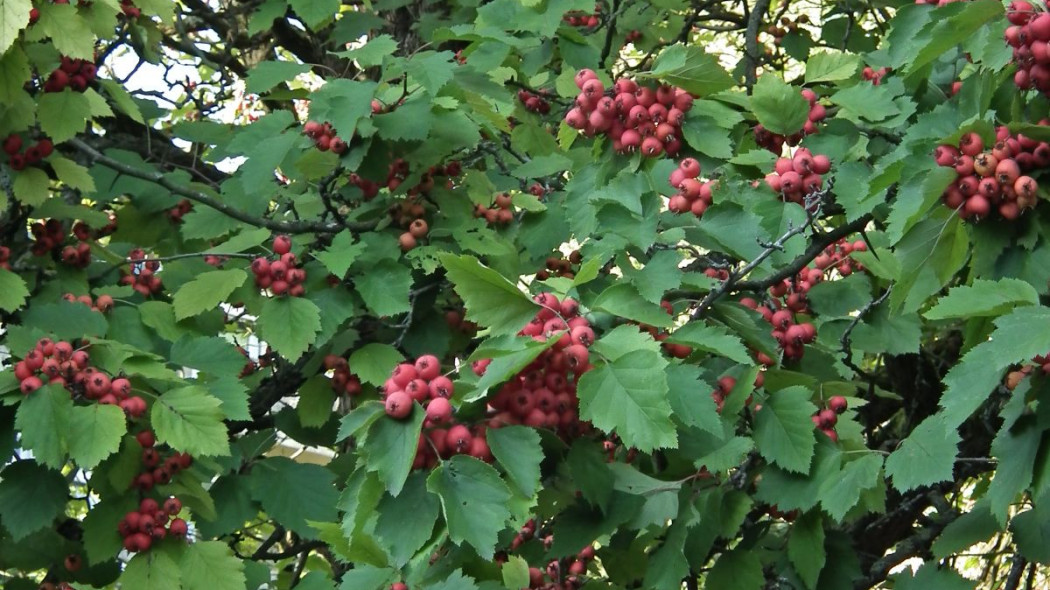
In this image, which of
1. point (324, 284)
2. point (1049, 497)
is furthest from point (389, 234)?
point (1049, 497)

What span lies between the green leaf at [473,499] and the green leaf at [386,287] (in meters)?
2.10

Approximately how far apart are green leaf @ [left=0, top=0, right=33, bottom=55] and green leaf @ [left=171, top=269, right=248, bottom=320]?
3.28 feet

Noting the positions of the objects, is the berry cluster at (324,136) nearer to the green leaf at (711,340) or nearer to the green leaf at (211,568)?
the green leaf at (211,568)

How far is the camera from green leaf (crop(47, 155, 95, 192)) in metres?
4.64

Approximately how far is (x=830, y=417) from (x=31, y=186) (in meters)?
3.08

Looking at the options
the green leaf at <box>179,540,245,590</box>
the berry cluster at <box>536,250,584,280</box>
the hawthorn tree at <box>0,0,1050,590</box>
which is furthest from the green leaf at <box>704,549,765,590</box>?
the berry cluster at <box>536,250,584,280</box>

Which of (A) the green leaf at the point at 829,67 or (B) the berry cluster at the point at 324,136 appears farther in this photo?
(B) the berry cluster at the point at 324,136

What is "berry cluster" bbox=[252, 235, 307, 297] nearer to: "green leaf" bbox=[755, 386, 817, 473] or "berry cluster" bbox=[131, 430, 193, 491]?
"berry cluster" bbox=[131, 430, 193, 491]

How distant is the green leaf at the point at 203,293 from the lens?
426cm

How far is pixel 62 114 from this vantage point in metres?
4.44

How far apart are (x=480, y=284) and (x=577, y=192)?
105 centimetres

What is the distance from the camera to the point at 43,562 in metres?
4.43

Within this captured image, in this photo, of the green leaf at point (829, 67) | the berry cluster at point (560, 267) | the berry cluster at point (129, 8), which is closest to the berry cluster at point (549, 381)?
the green leaf at point (829, 67)

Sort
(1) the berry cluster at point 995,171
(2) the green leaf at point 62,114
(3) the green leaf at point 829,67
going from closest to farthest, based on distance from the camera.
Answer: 1. (1) the berry cluster at point 995,171
2. (3) the green leaf at point 829,67
3. (2) the green leaf at point 62,114
